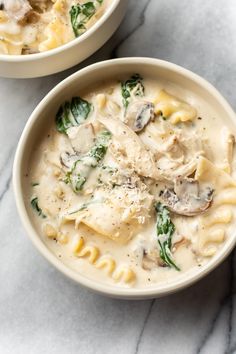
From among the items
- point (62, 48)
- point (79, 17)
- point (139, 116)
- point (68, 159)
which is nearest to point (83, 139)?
point (68, 159)

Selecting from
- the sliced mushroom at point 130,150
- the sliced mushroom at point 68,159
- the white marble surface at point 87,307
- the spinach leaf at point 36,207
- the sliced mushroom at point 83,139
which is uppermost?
the sliced mushroom at point 130,150

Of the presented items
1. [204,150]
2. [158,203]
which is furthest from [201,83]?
[158,203]

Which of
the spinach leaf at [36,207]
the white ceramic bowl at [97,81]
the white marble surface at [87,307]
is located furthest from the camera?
the white marble surface at [87,307]

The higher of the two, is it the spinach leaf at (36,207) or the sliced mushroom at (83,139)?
the sliced mushroom at (83,139)

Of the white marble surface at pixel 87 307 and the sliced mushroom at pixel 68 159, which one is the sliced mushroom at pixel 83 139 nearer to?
the sliced mushroom at pixel 68 159

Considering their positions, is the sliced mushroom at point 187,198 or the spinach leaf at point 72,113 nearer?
the sliced mushroom at point 187,198

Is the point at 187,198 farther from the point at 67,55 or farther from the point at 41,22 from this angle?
the point at 41,22

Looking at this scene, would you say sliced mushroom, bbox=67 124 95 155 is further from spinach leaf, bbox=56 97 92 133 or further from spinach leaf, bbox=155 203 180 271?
spinach leaf, bbox=155 203 180 271

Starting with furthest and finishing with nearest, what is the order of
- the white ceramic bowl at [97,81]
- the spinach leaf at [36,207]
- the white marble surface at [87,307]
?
1. the white marble surface at [87,307]
2. the spinach leaf at [36,207]
3. the white ceramic bowl at [97,81]

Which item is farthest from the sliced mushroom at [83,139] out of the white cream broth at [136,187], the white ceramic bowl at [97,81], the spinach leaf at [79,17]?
the spinach leaf at [79,17]
